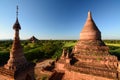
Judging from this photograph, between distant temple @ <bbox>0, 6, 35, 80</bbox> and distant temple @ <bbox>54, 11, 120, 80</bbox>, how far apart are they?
7.35 metres

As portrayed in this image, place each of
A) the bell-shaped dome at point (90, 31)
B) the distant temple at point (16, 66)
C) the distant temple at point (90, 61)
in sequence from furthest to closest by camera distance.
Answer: the bell-shaped dome at point (90, 31)
the distant temple at point (90, 61)
the distant temple at point (16, 66)

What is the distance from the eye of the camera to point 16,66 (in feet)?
31.3

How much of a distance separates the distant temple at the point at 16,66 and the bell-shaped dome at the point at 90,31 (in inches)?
521

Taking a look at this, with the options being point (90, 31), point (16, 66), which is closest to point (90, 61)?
point (90, 31)

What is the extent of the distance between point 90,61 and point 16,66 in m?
11.5

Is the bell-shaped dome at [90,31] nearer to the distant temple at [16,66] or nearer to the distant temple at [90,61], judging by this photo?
the distant temple at [90,61]

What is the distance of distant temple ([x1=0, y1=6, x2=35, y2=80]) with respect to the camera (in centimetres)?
934

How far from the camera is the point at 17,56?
32.7ft

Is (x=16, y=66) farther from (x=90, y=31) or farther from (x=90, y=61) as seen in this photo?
(x=90, y=31)

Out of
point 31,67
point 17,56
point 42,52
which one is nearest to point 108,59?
point 31,67

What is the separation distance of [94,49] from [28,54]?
22566 mm

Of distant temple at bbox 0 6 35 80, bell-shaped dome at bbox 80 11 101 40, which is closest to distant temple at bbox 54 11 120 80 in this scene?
bell-shaped dome at bbox 80 11 101 40

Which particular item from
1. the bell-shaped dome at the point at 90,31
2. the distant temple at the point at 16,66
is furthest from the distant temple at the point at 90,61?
the distant temple at the point at 16,66

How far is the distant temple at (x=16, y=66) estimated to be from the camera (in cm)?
934
